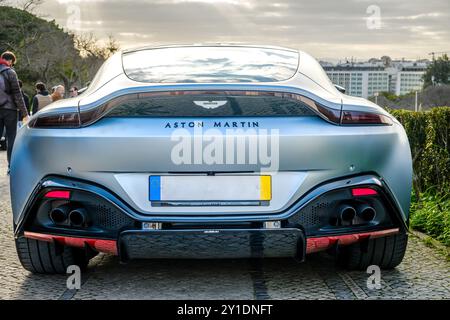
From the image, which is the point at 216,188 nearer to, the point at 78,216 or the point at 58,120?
the point at 78,216

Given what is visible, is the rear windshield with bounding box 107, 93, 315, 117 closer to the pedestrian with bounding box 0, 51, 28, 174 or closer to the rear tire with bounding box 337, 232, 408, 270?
the rear tire with bounding box 337, 232, 408, 270

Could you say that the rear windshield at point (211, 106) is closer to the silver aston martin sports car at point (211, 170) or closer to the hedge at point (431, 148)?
the silver aston martin sports car at point (211, 170)

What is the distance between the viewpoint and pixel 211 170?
14.8 feet

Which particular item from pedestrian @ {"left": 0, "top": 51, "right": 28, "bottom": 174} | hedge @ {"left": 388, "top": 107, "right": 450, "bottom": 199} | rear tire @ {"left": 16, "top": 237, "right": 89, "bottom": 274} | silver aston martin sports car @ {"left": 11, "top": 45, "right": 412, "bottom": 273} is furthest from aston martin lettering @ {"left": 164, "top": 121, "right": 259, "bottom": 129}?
pedestrian @ {"left": 0, "top": 51, "right": 28, "bottom": 174}

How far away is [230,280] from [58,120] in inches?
55.5

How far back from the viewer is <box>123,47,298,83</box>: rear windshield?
488cm

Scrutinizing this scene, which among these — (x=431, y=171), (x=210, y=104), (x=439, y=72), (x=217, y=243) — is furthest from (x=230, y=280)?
(x=439, y=72)

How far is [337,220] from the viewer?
15.3 feet

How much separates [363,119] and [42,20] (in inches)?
2840

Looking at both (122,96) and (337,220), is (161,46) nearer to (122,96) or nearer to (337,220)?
(122,96)

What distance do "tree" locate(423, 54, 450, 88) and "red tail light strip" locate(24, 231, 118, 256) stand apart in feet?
457

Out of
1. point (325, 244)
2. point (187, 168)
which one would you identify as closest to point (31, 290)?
point (187, 168)

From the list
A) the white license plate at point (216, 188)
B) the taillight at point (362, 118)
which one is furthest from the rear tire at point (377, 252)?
the white license plate at point (216, 188)

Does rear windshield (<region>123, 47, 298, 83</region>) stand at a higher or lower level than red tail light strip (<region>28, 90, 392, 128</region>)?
higher
